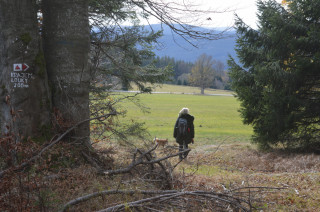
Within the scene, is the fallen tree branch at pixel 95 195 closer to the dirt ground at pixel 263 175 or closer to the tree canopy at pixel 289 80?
the dirt ground at pixel 263 175

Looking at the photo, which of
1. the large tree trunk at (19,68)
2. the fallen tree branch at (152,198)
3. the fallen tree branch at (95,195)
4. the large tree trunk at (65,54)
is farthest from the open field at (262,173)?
the large tree trunk at (19,68)

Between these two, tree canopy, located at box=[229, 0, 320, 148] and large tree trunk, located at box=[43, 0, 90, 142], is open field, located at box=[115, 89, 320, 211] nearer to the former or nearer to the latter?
tree canopy, located at box=[229, 0, 320, 148]

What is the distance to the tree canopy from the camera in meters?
10.4

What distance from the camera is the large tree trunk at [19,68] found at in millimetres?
4195

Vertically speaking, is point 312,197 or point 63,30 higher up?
point 63,30

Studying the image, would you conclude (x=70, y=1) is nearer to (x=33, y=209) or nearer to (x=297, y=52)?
(x=33, y=209)

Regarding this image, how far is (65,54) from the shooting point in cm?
477

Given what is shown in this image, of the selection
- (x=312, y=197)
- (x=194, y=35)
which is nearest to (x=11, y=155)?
(x=194, y=35)

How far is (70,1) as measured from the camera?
15.6 ft

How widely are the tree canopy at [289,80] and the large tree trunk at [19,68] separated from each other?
8458 millimetres

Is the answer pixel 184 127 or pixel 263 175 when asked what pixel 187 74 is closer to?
pixel 184 127

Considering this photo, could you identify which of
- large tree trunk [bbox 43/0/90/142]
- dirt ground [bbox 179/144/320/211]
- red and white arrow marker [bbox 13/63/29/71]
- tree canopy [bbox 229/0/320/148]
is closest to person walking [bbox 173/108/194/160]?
dirt ground [bbox 179/144/320/211]

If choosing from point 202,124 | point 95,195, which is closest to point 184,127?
point 95,195

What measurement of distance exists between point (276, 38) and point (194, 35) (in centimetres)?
701
